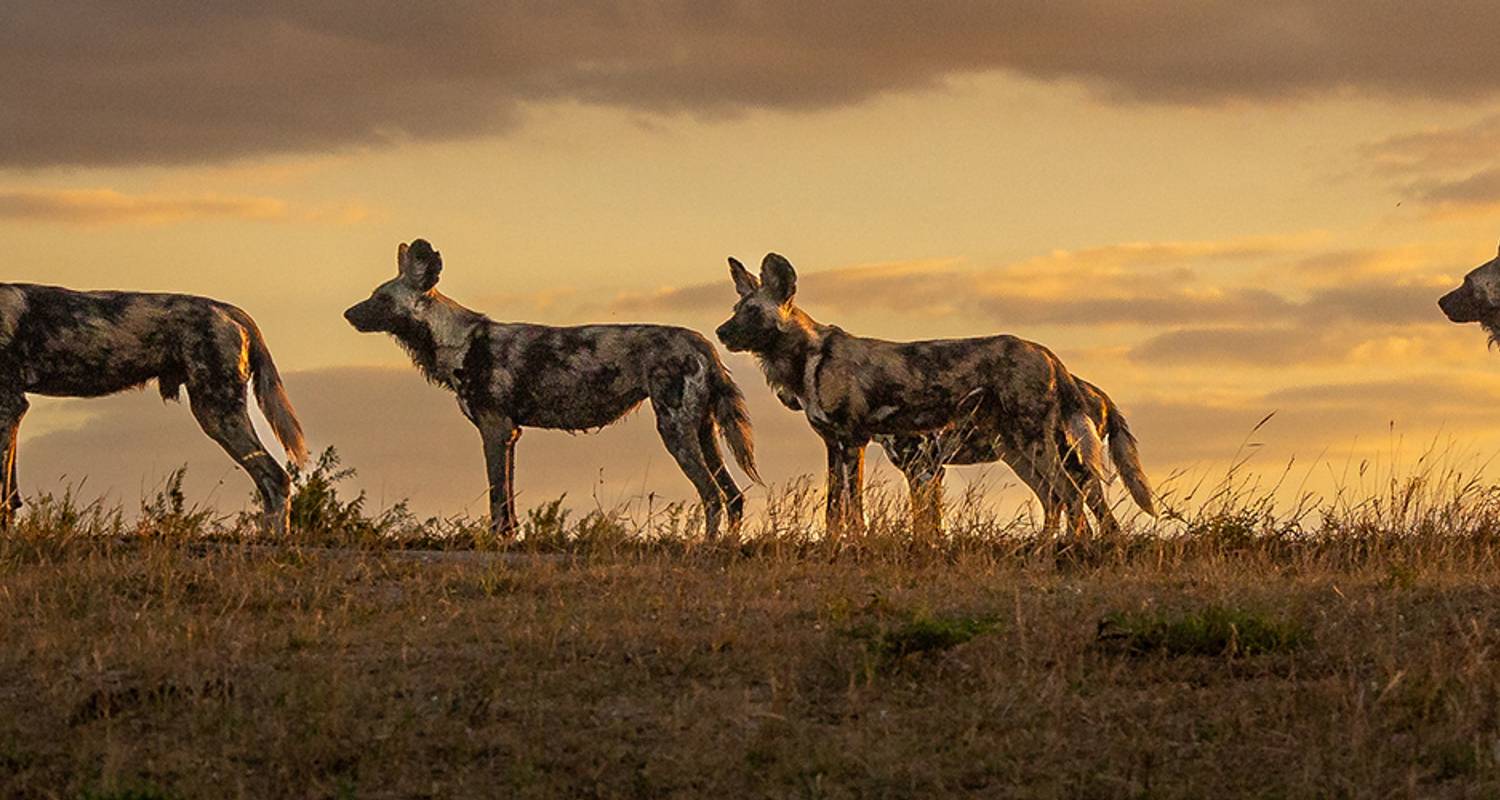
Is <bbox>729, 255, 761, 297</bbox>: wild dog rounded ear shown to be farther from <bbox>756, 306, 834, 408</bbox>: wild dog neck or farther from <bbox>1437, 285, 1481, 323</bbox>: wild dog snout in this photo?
<bbox>1437, 285, 1481, 323</bbox>: wild dog snout

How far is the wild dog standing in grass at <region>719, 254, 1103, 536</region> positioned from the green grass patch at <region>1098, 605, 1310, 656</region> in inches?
223

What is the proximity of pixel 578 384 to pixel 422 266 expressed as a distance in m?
1.79

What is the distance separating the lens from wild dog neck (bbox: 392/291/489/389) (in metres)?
16.3

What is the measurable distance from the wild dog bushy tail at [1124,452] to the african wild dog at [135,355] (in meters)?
6.09

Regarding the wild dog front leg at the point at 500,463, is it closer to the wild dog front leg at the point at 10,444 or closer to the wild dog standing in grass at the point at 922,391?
the wild dog standing in grass at the point at 922,391

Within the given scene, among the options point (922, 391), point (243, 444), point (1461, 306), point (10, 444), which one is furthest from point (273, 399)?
point (1461, 306)

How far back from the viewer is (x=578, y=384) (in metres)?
15.8

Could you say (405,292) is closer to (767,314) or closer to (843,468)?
(767,314)

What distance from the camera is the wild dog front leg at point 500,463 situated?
15.5m

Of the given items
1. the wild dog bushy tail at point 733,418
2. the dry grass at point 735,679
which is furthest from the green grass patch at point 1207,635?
the wild dog bushy tail at point 733,418

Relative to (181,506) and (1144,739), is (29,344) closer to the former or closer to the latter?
(181,506)

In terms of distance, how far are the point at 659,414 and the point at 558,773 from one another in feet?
25.7

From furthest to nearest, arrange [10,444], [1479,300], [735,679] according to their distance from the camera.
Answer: [1479,300] → [10,444] → [735,679]

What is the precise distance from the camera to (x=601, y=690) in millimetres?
8852
